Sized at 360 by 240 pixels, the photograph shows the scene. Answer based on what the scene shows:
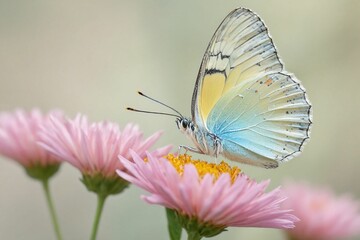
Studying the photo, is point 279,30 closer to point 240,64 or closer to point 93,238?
point 240,64

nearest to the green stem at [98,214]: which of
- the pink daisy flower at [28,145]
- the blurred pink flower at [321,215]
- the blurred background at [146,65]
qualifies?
the pink daisy flower at [28,145]

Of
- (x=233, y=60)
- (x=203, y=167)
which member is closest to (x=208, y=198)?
(x=203, y=167)

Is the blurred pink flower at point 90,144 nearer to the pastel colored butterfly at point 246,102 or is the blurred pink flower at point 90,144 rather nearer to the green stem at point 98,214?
the green stem at point 98,214

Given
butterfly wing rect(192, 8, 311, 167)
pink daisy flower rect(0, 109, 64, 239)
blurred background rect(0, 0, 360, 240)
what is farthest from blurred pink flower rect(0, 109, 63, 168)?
blurred background rect(0, 0, 360, 240)

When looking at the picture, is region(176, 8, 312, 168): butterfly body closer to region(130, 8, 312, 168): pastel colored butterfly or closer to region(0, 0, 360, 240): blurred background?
region(130, 8, 312, 168): pastel colored butterfly

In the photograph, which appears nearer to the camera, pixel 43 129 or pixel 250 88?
pixel 43 129

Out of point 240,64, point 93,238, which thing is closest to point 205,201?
point 93,238
